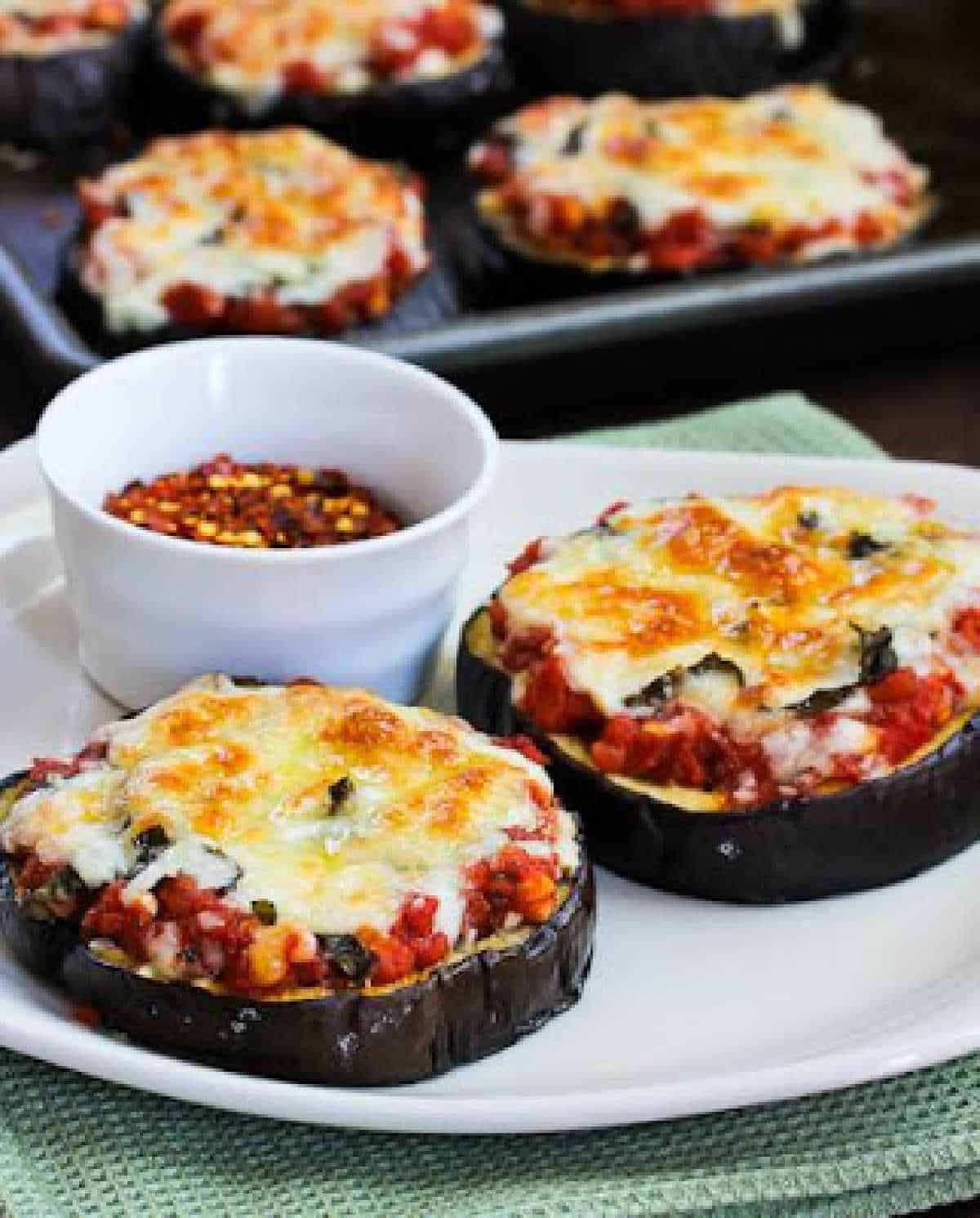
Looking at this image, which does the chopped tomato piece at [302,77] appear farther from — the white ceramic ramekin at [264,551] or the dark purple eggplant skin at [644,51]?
the white ceramic ramekin at [264,551]

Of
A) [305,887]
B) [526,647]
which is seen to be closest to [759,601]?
[526,647]

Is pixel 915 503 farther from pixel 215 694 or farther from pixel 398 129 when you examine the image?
pixel 398 129

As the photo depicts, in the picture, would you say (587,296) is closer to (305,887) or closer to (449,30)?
(449,30)

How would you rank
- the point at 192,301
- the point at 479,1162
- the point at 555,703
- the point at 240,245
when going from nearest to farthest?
the point at 479,1162
the point at 555,703
the point at 192,301
the point at 240,245

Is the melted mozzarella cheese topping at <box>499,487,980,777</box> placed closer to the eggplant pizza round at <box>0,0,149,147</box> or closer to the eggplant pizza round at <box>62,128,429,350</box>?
the eggplant pizza round at <box>62,128,429,350</box>

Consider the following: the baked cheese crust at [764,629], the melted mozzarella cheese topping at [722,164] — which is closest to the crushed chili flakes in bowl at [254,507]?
the baked cheese crust at [764,629]

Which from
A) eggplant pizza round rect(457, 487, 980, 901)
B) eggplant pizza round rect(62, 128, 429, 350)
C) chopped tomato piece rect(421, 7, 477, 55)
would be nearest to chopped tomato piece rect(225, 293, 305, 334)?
eggplant pizza round rect(62, 128, 429, 350)
